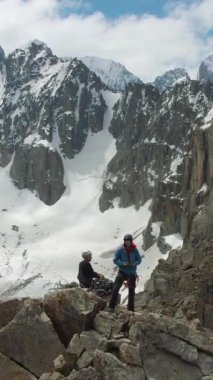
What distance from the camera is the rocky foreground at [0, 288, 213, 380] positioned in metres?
20.9

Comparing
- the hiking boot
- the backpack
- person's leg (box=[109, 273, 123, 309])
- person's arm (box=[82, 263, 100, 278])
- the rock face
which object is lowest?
the rock face

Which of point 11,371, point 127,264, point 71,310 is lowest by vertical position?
point 11,371

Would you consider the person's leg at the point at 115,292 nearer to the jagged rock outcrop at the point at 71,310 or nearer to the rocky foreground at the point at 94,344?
the rocky foreground at the point at 94,344

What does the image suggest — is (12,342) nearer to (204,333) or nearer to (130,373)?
(130,373)

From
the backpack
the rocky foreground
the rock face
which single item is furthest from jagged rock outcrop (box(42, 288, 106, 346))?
the backpack

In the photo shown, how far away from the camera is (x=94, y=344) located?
22078 mm

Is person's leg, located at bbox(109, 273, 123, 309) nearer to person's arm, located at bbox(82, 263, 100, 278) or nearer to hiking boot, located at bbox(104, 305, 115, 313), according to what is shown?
hiking boot, located at bbox(104, 305, 115, 313)

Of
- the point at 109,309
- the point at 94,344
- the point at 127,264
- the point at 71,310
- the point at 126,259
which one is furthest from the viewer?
the point at 126,259

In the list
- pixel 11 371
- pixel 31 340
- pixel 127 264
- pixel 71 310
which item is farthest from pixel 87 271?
pixel 11 371

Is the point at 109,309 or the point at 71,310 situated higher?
the point at 109,309

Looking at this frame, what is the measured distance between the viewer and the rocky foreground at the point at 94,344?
20.9 m

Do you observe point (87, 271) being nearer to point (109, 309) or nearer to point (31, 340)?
point (109, 309)

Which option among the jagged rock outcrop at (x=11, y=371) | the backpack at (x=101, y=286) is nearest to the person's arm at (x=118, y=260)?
the backpack at (x=101, y=286)

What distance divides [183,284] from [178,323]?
27559 mm
